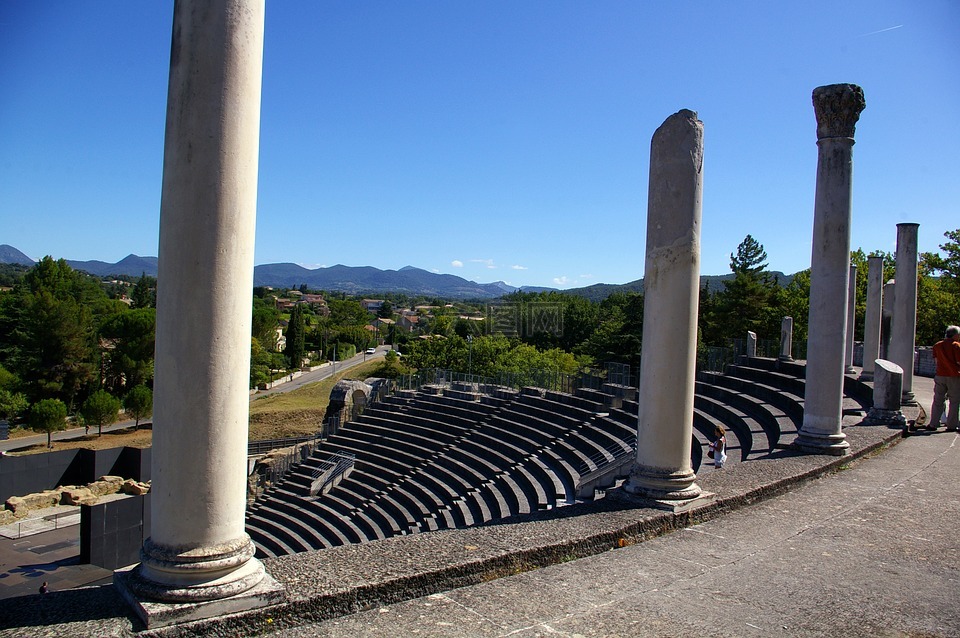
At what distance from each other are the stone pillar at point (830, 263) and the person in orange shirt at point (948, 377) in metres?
3.81

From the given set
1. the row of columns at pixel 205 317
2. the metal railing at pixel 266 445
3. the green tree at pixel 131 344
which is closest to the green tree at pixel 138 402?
the green tree at pixel 131 344

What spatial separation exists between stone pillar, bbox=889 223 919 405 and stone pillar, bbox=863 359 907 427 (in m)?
2.91

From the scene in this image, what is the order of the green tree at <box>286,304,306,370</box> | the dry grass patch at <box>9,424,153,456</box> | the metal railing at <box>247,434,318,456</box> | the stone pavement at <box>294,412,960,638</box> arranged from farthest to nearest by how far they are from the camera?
the green tree at <box>286,304,306,370</box>, the dry grass patch at <box>9,424,153,456</box>, the metal railing at <box>247,434,318,456</box>, the stone pavement at <box>294,412,960,638</box>

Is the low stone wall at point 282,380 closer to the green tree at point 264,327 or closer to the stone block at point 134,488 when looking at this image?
the green tree at point 264,327

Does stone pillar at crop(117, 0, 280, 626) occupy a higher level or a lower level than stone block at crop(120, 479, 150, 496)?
higher

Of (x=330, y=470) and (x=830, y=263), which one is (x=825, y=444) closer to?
(x=830, y=263)

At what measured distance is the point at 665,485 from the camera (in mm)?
6703

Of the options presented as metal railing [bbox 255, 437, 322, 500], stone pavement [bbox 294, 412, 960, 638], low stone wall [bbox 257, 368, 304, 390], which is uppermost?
stone pavement [bbox 294, 412, 960, 638]

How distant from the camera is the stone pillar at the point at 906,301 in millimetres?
14391

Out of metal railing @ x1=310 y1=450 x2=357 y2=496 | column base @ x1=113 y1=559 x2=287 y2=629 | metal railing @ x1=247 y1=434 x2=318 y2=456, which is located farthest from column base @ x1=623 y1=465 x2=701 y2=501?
metal railing @ x1=247 y1=434 x2=318 y2=456

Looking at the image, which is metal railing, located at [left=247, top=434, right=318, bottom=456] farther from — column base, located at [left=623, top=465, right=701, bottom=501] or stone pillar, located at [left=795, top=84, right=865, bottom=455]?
column base, located at [left=623, top=465, right=701, bottom=501]

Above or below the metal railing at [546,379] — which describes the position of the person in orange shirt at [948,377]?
above

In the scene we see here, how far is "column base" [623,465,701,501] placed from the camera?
6664mm

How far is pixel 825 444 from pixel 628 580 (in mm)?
5682
